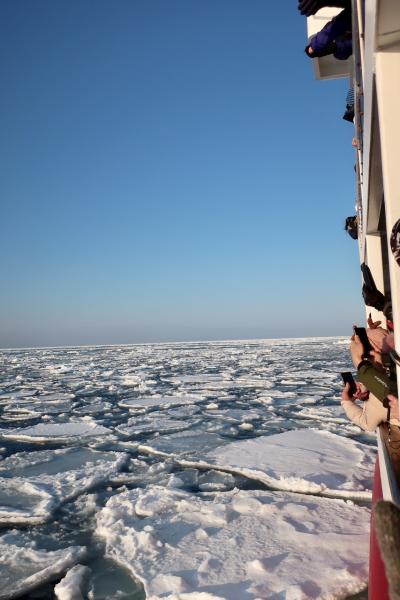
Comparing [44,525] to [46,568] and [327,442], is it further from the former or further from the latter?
[327,442]

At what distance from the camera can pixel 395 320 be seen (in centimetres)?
121

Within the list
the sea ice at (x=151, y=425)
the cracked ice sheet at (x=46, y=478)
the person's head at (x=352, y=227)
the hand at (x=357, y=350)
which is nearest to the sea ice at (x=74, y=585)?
the cracked ice sheet at (x=46, y=478)

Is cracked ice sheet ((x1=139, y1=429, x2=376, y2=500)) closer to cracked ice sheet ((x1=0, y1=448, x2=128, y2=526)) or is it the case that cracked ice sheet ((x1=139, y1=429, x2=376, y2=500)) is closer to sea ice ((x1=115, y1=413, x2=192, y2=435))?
sea ice ((x1=115, y1=413, x2=192, y2=435))

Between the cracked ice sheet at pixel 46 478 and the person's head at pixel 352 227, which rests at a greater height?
the person's head at pixel 352 227

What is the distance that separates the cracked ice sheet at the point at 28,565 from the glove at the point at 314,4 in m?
3.53

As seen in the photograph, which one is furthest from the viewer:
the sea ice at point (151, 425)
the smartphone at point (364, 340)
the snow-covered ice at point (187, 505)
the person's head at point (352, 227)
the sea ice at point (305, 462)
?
the sea ice at point (151, 425)

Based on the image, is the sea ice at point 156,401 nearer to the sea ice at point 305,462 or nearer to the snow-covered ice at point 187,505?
the snow-covered ice at point 187,505

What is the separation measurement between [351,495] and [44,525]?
211 centimetres

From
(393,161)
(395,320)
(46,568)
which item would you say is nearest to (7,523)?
(46,568)

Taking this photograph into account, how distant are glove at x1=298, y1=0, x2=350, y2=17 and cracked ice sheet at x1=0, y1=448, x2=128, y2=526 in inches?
148

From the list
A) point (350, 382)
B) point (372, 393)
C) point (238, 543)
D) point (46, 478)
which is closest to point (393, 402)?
point (372, 393)

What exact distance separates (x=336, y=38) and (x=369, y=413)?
254 centimetres

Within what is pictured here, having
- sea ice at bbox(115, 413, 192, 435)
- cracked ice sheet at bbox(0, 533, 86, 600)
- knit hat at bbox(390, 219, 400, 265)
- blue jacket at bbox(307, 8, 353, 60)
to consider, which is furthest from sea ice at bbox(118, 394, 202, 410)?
knit hat at bbox(390, 219, 400, 265)

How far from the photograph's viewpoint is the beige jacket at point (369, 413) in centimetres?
202
